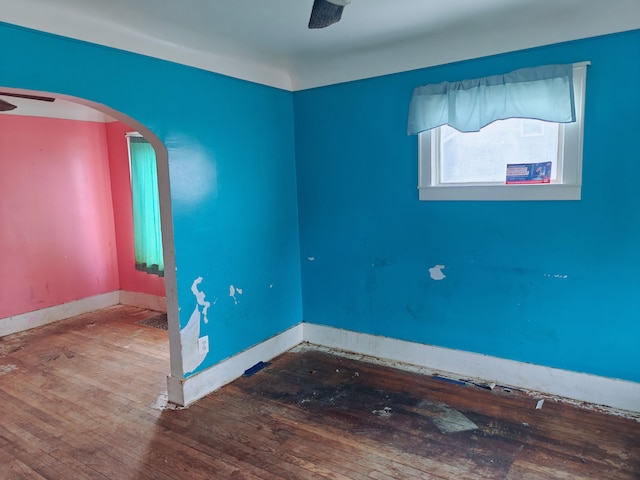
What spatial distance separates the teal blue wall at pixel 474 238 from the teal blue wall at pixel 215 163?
274 millimetres

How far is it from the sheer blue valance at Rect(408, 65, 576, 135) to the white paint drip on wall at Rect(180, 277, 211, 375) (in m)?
1.84

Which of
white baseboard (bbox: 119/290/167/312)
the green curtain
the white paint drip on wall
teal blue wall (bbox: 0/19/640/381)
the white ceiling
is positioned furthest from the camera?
white baseboard (bbox: 119/290/167/312)

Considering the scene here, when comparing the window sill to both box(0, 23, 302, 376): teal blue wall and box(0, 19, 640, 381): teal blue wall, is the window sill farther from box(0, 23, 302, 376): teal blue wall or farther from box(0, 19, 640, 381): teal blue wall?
box(0, 23, 302, 376): teal blue wall

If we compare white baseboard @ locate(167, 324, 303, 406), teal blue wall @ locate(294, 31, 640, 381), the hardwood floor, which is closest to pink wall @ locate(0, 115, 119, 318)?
the hardwood floor

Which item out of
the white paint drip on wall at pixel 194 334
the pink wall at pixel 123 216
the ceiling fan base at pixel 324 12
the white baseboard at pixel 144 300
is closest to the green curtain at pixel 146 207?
the pink wall at pixel 123 216

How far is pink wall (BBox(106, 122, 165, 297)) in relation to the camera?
4961 mm

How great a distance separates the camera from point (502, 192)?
2.88 m

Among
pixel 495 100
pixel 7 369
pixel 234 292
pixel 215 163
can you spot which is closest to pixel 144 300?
pixel 7 369

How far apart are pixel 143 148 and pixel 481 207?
11.2 ft

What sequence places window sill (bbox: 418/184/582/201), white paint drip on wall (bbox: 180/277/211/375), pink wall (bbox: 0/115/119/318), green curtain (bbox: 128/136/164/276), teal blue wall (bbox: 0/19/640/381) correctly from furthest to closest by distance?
green curtain (bbox: 128/136/164/276), pink wall (bbox: 0/115/119/318), white paint drip on wall (bbox: 180/277/211/375), window sill (bbox: 418/184/582/201), teal blue wall (bbox: 0/19/640/381)

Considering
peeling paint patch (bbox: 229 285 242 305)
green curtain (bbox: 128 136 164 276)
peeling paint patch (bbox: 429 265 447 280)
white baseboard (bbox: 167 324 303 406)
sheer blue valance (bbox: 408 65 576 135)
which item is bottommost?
white baseboard (bbox: 167 324 303 406)

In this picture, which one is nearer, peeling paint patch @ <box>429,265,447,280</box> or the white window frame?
the white window frame

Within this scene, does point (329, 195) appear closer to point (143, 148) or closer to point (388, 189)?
point (388, 189)

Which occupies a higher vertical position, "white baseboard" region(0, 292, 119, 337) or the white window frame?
the white window frame
